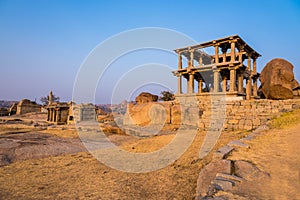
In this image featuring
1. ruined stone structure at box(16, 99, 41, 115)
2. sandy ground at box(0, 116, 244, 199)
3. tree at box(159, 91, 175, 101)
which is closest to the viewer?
sandy ground at box(0, 116, 244, 199)

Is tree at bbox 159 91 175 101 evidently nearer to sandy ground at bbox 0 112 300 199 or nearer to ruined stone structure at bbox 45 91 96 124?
ruined stone structure at bbox 45 91 96 124

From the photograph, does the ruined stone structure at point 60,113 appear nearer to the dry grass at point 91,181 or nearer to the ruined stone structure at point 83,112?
the ruined stone structure at point 83,112

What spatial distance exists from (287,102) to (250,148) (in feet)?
21.8

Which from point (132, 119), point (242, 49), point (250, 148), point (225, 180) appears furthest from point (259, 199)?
point (242, 49)

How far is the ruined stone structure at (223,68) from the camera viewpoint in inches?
571

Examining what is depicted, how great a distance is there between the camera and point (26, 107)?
2628cm

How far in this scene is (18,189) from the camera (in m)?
2.64

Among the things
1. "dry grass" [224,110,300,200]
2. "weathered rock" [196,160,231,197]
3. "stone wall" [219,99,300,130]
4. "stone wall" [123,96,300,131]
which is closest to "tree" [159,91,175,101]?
"stone wall" [123,96,300,131]

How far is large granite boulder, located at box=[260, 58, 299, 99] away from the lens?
39.7 ft

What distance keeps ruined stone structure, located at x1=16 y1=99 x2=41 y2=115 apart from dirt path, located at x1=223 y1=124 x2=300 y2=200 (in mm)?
30901

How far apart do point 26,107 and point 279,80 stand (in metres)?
32.1

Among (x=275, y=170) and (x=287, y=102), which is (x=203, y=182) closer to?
(x=275, y=170)

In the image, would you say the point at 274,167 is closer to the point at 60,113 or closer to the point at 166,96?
the point at 60,113

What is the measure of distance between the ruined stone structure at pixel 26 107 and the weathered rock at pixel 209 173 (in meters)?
30.8
